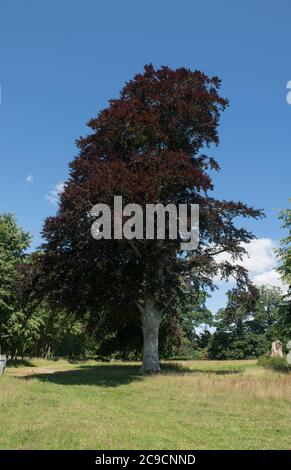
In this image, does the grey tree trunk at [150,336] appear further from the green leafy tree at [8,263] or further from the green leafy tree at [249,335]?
→ the green leafy tree at [249,335]

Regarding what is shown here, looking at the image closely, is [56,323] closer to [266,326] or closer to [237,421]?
[266,326]

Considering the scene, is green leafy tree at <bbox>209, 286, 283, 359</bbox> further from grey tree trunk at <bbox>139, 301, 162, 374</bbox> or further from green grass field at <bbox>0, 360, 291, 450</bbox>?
green grass field at <bbox>0, 360, 291, 450</bbox>

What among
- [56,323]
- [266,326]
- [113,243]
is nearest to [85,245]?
[113,243]

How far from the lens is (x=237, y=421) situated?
1270 centimetres

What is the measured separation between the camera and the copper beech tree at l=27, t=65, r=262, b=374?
2292cm

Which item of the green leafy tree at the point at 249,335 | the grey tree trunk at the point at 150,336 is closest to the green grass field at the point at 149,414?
the grey tree trunk at the point at 150,336

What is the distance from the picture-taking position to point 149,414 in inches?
532

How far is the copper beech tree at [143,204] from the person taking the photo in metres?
22.9

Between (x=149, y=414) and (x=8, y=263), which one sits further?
(x=8, y=263)

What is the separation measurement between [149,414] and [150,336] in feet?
46.6

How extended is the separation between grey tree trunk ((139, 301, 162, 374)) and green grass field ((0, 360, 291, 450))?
16.6 ft

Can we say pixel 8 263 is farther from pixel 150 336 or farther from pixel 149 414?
pixel 149 414

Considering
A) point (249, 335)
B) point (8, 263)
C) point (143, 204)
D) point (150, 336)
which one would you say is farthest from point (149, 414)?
point (249, 335)

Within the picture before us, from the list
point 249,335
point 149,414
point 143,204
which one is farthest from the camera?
point 249,335
